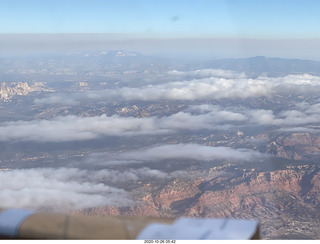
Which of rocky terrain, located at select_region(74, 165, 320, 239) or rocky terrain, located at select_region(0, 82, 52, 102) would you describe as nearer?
rocky terrain, located at select_region(74, 165, 320, 239)

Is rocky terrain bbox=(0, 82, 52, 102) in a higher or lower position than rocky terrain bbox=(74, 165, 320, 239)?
higher

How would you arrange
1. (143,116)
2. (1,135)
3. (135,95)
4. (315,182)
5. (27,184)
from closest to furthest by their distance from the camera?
1. (27,184)
2. (315,182)
3. (1,135)
4. (143,116)
5. (135,95)

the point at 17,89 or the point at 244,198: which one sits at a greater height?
the point at 17,89

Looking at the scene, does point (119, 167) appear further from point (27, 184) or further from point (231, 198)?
point (231, 198)

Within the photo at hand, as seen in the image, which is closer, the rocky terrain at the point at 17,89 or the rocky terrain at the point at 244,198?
the rocky terrain at the point at 244,198

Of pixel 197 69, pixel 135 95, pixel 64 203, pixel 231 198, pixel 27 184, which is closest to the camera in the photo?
pixel 64 203

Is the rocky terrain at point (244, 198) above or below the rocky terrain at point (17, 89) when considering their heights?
below

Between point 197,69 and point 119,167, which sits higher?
point 197,69

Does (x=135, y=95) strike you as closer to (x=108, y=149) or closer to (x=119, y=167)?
(x=108, y=149)

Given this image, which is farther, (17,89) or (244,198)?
(17,89)

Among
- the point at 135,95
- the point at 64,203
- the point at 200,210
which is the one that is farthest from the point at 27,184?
the point at 135,95

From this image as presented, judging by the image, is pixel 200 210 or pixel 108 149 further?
pixel 108 149
